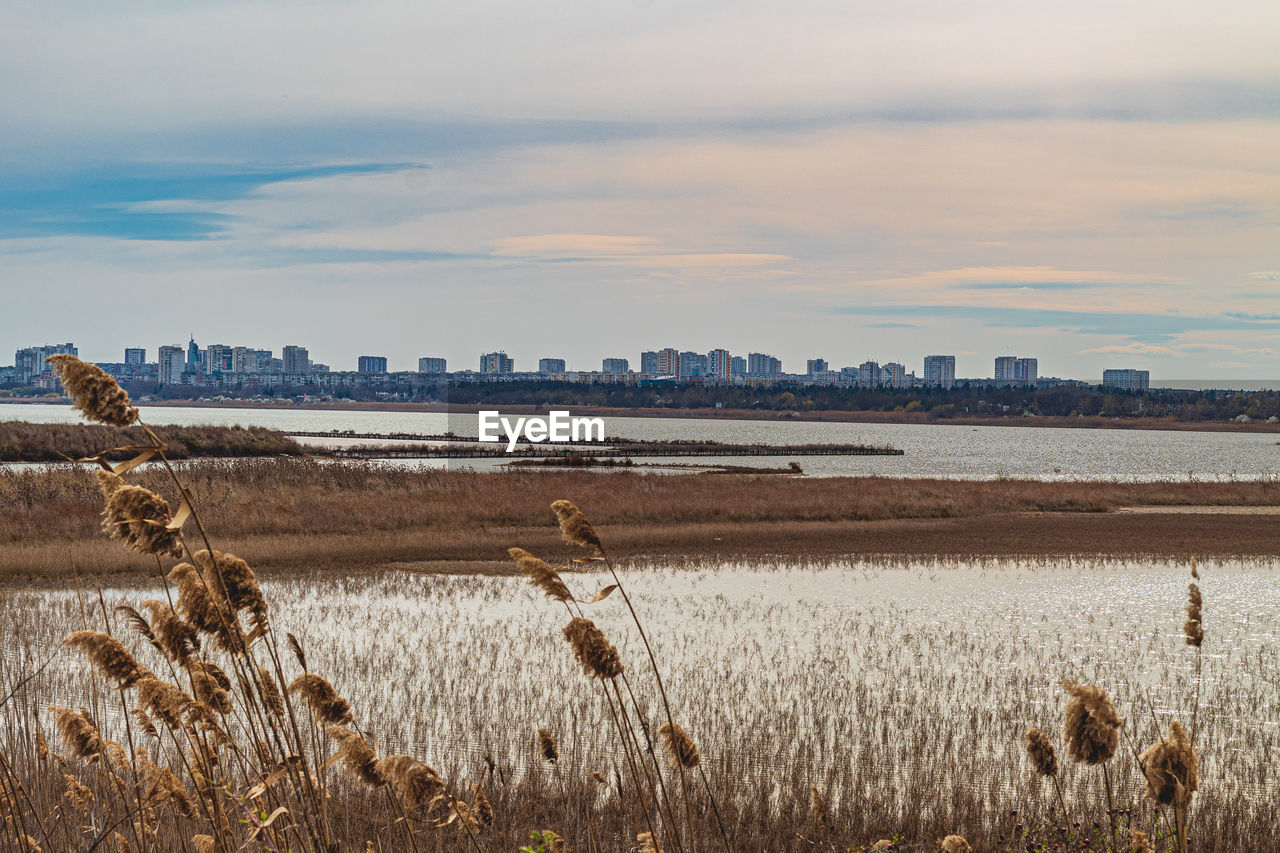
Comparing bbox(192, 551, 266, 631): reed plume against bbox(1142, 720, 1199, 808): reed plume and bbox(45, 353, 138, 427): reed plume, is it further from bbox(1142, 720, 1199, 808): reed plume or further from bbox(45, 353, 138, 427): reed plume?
bbox(1142, 720, 1199, 808): reed plume

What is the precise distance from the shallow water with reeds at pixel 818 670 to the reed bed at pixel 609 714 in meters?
0.07

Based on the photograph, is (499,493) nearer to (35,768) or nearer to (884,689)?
(884,689)

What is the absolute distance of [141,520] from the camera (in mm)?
3129

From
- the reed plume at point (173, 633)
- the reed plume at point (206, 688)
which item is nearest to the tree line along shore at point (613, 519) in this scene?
the reed plume at point (206, 688)

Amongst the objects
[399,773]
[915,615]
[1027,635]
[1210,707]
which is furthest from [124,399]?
[915,615]

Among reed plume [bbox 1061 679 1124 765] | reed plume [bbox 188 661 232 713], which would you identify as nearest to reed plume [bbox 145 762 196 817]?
reed plume [bbox 188 661 232 713]

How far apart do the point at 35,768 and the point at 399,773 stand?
22.9 feet

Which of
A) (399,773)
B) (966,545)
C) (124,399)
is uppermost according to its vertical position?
(124,399)

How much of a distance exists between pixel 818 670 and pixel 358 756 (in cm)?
1333

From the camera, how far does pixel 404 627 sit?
1983 centimetres

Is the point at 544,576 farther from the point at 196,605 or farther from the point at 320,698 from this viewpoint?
the point at 196,605

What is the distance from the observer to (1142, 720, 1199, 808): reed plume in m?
3.20

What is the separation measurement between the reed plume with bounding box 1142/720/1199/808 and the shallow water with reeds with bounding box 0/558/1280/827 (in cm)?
584

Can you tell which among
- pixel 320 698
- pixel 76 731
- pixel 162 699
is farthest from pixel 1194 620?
pixel 76 731
